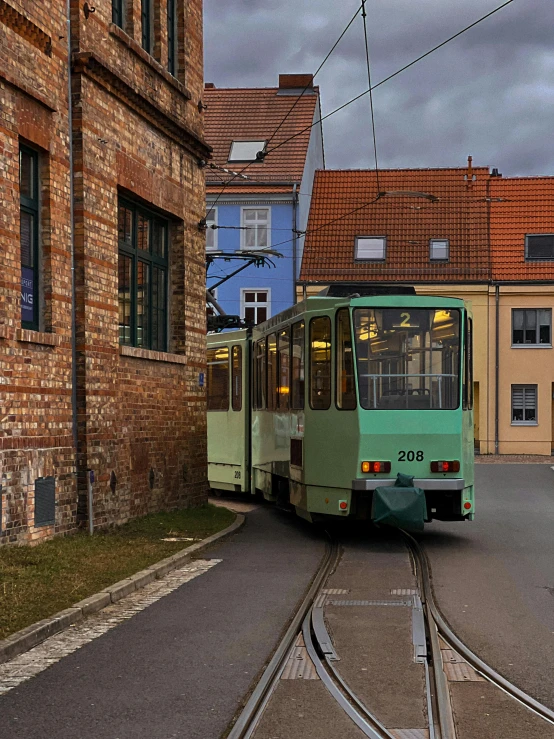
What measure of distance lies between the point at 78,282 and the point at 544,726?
9529 millimetres

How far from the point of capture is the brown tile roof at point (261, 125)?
147ft

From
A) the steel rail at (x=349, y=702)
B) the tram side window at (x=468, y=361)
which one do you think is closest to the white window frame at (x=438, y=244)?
the tram side window at (x=468, y=361)

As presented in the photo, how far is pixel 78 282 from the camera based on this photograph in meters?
14.0

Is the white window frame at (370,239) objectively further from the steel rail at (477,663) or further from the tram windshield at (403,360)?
the steel rail at (477,663)

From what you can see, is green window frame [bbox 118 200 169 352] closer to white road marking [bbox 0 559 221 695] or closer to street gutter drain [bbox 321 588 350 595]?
white road marking [bbox 0 559 221 695]

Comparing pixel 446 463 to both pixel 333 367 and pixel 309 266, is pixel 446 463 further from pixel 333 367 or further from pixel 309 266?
pixel 309 266

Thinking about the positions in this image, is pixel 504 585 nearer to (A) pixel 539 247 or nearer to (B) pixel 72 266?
(B) pixel 72 266

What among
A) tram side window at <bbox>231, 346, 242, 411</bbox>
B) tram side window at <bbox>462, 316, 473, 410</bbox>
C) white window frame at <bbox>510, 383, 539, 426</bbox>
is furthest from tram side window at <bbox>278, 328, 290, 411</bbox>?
white window frame at <bbox>510, 383, 539, 426</bbox>

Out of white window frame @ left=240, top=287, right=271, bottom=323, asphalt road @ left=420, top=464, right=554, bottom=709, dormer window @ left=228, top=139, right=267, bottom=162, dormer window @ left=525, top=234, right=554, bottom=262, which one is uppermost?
dormer window @ left=228, top=139, right=267, bottom=162

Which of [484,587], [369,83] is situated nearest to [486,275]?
[369,83]

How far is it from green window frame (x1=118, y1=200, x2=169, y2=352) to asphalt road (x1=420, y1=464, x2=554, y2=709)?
5.03 metres

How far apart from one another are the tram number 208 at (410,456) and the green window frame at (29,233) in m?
4.66

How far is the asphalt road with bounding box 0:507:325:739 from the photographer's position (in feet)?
19.0

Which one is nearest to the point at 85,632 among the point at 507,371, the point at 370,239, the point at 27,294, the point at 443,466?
the point at 27,294
